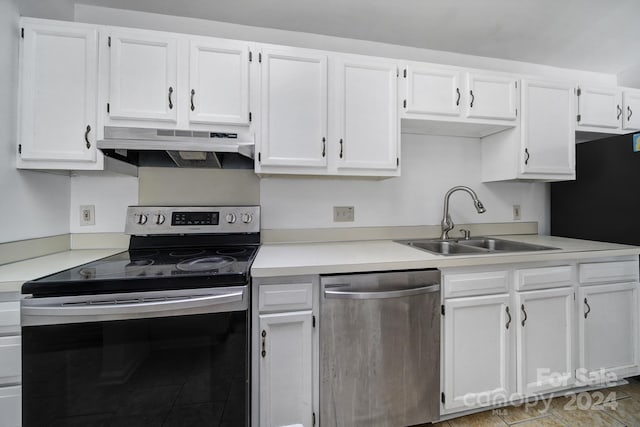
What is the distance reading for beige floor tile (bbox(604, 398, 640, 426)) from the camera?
1.40 m

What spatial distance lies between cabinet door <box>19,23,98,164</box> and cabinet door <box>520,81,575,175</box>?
2742 millimetres

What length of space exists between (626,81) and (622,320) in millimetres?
→ 2234

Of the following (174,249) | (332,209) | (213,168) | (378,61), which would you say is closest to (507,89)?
(378,61)

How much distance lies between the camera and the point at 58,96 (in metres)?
1.31

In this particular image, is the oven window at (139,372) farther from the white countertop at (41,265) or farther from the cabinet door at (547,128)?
the cabinet door at (547,128)

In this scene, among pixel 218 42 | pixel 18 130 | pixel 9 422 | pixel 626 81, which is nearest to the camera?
pixel 9 422

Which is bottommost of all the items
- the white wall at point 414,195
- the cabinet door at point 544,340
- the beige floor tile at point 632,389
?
the beige floor tile at point 632,389

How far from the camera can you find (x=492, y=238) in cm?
205

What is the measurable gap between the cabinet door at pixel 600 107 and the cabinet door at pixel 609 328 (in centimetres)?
123

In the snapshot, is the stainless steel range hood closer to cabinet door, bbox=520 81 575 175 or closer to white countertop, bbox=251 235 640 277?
white countertop, bbox=251 235 640 277

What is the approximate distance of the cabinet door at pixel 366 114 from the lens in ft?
5.09

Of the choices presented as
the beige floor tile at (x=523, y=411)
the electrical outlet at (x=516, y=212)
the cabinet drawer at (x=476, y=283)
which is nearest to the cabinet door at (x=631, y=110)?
the electrical outlet at (x=516, y=212)

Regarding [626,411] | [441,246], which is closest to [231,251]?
[441,246]

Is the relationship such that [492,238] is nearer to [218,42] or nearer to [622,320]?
[622,320]
